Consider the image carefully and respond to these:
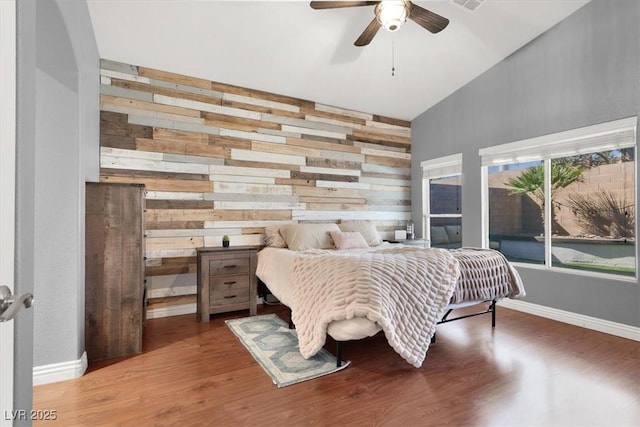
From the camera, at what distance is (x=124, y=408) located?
5.79ft

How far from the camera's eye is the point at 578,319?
3.10m

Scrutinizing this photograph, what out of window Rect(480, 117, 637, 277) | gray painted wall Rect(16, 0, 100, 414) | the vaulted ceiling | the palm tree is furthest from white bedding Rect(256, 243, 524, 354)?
the vaulted ceiling

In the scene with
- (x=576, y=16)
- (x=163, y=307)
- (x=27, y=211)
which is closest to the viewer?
(x=27, y=211)

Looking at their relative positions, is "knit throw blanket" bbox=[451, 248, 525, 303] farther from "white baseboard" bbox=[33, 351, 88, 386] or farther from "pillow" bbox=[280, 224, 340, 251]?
"white baseboard" bbox=[33, 351, 88, 386]

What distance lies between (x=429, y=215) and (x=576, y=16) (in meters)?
2.88

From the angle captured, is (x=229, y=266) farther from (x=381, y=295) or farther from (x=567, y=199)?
(x=567, y=199)

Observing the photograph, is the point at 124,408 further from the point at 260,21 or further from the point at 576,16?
the point at 576,16

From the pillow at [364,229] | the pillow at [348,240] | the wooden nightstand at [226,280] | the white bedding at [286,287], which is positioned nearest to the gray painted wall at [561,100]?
the pillow at [364,229]

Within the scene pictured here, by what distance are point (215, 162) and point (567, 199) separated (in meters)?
4.03

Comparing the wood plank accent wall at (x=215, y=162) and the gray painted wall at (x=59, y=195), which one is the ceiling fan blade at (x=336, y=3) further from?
the wood plank accent wall at (x=215, y=162)

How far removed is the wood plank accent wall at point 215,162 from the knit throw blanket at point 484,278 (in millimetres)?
2093

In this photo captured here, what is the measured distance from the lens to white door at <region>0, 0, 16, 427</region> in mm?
694

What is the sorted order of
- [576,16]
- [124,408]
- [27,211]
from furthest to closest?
1. [576,16]
2. [124,408]
3. [27,211]

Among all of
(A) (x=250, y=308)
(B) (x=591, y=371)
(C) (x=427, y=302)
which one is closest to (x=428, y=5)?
(C) (x=427, y=302)
